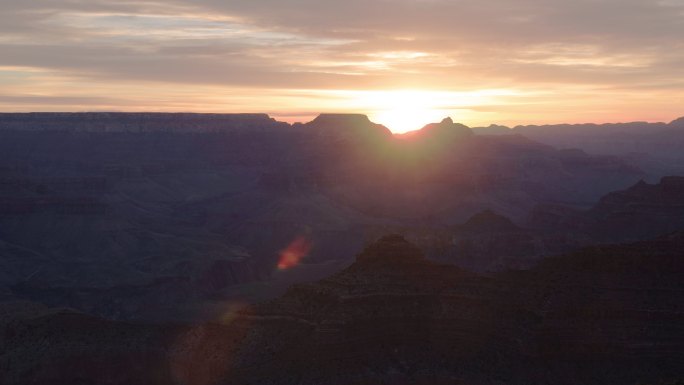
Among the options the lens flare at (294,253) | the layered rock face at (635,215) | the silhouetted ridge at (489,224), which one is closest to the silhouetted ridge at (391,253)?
the silhouetted ridge at (489,224)

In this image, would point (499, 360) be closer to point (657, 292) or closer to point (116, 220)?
point (657, 292)

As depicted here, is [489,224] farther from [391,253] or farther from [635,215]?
[391,253]

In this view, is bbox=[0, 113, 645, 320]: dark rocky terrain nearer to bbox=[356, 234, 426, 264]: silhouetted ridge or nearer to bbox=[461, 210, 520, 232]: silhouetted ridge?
bbox=[461, 210, 520, 232]: silhouetted ridge

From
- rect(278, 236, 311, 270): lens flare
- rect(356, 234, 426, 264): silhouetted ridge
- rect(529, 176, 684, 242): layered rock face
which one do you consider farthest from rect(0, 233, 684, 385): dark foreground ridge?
rect(278, 236, 311, 270): lens flare

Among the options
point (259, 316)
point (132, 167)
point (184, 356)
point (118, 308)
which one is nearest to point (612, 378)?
point (259, 316)

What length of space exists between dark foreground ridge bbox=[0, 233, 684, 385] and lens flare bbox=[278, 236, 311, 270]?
7562cm

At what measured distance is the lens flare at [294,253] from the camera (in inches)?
5396

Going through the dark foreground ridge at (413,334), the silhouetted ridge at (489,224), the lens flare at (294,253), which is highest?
the dark foreground ridge at (413,334)

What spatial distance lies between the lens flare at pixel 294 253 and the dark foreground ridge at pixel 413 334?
75.6 metres

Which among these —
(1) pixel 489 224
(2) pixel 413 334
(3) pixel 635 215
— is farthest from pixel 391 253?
(3) pixel 635 215

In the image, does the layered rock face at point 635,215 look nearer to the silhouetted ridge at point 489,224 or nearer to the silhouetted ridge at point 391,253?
the silhouetted ridge at point 489,224

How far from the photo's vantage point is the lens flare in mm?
137050

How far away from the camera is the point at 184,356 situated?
57312 millimetres

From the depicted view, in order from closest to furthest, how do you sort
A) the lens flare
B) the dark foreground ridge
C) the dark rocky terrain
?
the dark foreground ridge, the dark rocky terrain, the lens flare
